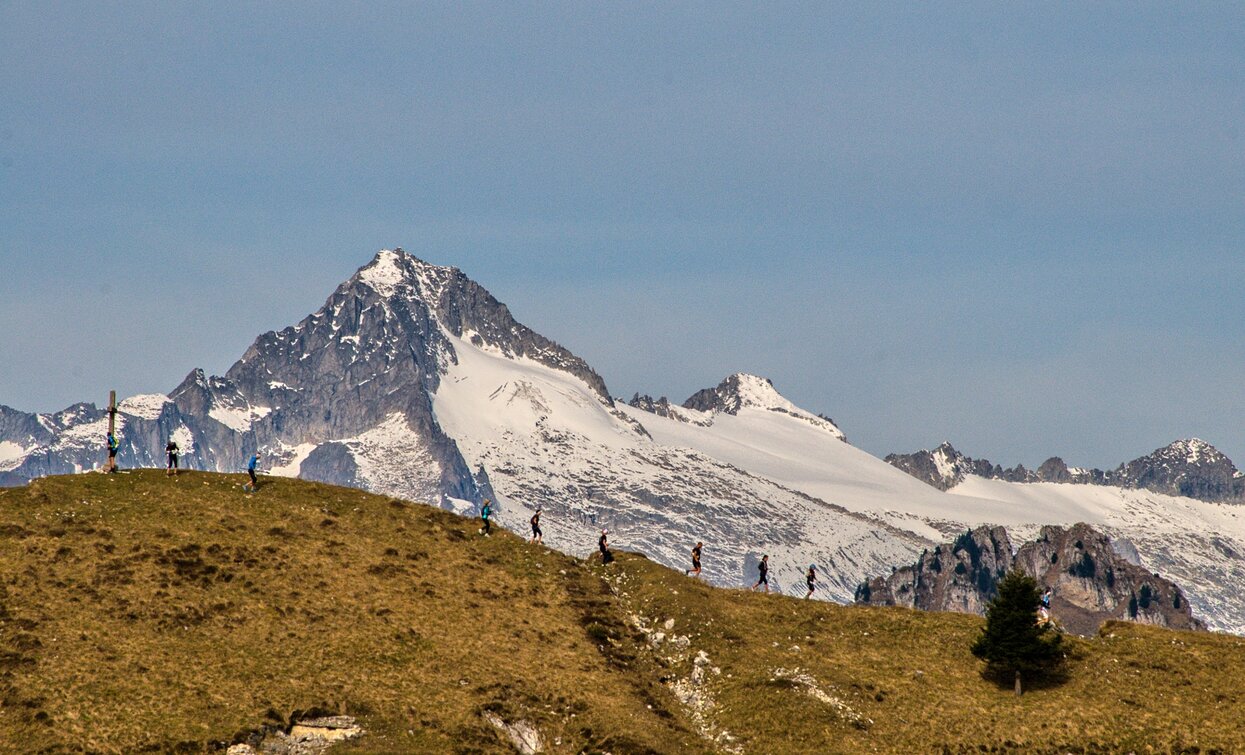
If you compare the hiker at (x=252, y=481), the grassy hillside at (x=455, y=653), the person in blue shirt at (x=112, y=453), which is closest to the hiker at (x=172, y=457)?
the grassy hillside at (x=455, y=653)

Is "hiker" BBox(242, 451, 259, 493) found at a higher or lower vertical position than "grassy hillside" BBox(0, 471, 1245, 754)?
higher

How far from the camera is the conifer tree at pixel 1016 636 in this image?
259 ft

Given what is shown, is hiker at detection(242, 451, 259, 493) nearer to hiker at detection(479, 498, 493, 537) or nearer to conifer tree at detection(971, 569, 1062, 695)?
hiker at detection(479, 498, 493, 537)

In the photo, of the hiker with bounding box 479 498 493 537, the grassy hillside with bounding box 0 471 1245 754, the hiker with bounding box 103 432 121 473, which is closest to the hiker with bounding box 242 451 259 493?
the grassy hillside with bounding box 0 471 1245 754

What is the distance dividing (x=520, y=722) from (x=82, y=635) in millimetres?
21891

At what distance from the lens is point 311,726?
66.8 meters

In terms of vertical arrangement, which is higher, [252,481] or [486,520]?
[252,481]

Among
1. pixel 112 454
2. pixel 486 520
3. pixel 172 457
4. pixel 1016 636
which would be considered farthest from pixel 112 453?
pixel 1016 636

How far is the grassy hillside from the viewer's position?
68.1 meters

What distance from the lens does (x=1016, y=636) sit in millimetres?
78938

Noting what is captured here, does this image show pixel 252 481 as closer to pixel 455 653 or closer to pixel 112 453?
pixel 112 453

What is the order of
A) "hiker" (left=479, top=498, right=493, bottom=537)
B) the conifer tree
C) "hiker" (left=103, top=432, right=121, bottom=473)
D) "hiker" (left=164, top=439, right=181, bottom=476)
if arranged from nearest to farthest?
1. the conifer tree
2. "hiker" (left=479, top=498, right=493, bottom=537)
3. "hiker" (left=103, top=432, right=121, bottom=473)
4. "hiker" (left=164, top=439, right=181, bottom=476)

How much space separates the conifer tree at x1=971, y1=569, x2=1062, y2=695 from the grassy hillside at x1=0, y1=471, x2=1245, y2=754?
1542mm

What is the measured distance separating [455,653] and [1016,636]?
2984 cm
